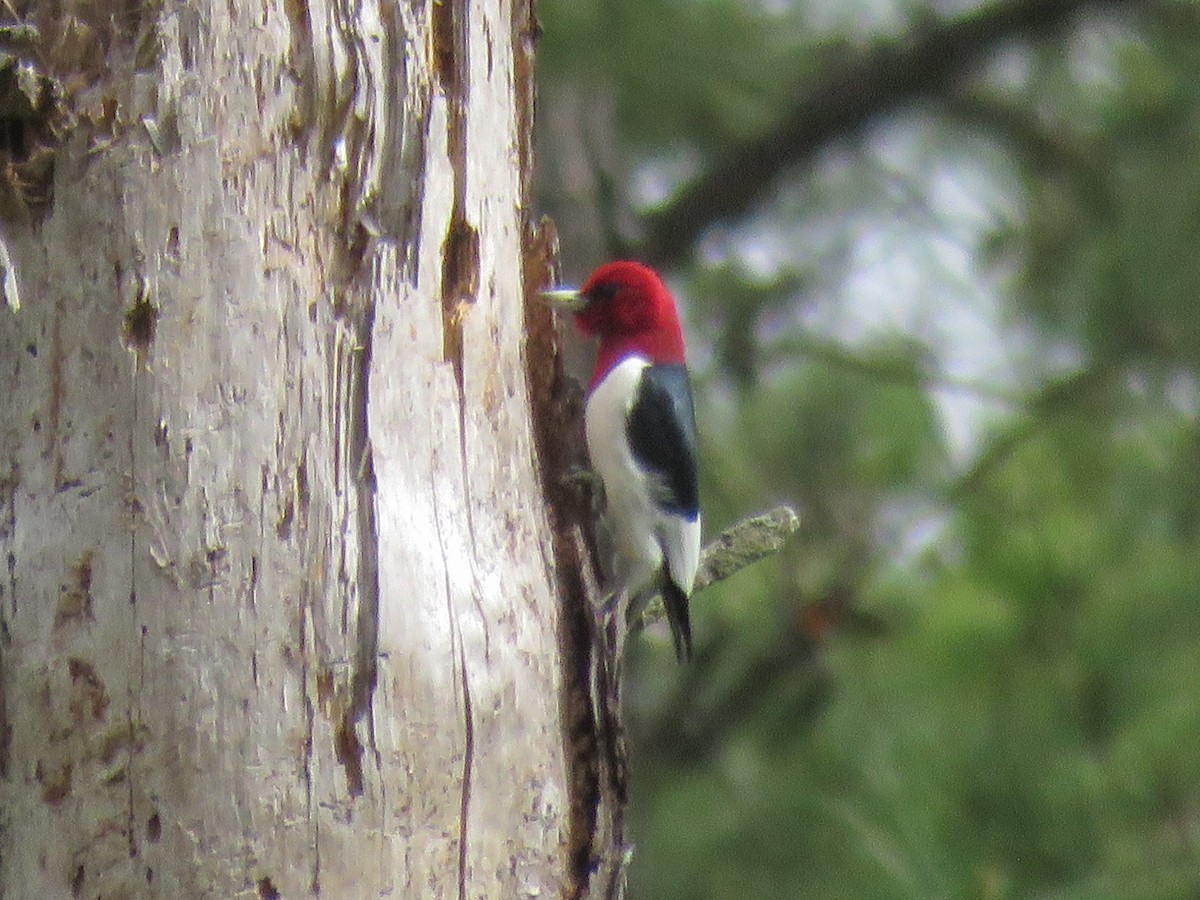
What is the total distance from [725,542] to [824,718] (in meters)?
2.17

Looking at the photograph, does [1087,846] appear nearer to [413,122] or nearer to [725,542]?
[725,542]

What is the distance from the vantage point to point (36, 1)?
7.35 ft

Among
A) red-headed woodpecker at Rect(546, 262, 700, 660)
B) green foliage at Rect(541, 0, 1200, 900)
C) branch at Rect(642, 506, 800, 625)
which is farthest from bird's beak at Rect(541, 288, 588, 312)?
green foliage at Rect(541, 0, 1200, 900)

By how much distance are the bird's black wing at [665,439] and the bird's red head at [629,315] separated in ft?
0.22

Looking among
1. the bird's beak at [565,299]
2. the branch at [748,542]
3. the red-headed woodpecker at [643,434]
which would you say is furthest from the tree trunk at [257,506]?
the red-headed woodpecker at [643,434]

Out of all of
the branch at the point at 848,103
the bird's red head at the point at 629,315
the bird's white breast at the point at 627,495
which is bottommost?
the bird's white breast at the point at 627,495

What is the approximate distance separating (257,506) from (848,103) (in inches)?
133

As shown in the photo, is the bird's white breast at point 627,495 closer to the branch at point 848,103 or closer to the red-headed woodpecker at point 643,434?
the red-headed woodpecker at point 643,434

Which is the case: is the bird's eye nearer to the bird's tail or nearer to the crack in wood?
the bird's tail

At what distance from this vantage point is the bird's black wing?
10.8 ft

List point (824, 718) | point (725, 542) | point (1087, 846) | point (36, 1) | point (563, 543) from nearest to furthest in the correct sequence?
point (36, 1), point (563, 543), point (725, 542), point (1087, 846), point (824, 718)

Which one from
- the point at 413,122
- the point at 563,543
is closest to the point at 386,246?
the point at 413,122

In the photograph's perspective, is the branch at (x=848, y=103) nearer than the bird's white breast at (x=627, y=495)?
No

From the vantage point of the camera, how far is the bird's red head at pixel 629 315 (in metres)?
3.45
